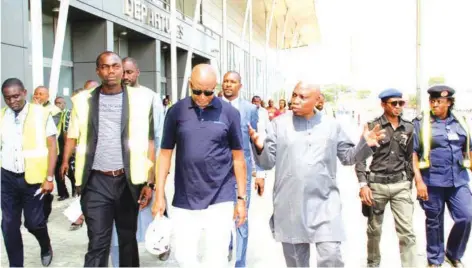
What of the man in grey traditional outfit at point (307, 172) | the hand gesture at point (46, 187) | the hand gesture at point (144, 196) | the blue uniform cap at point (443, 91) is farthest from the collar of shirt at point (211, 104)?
the blue uniform cap at point (443, 91)

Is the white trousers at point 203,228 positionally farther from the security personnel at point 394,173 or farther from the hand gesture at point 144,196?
the security personnel at point 394,173

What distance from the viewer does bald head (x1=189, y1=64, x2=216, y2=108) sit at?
3.64 m

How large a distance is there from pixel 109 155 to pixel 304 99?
1.51 meters

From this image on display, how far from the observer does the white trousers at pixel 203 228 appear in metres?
3.65

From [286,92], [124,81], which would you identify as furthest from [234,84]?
[286,92]

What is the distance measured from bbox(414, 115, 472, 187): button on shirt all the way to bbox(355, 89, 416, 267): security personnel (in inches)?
12.7

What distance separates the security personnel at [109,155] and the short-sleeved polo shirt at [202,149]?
0.31 meters

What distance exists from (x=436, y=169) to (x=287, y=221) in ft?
6.81

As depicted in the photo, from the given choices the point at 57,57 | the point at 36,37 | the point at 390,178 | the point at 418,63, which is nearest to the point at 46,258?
the point at 390,178

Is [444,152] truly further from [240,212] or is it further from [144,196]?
[144,196]

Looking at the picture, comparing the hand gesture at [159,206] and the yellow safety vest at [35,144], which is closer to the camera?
the hand gesture at [159,206]

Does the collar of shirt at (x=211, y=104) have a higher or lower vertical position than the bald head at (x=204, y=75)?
lower

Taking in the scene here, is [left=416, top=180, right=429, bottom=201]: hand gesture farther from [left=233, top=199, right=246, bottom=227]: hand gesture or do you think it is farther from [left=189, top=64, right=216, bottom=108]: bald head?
[left=189, top=64, right=216, bottom=108]: bald head

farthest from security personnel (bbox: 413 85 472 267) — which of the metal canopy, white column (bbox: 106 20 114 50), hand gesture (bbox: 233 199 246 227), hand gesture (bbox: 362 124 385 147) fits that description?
the metal canopy
